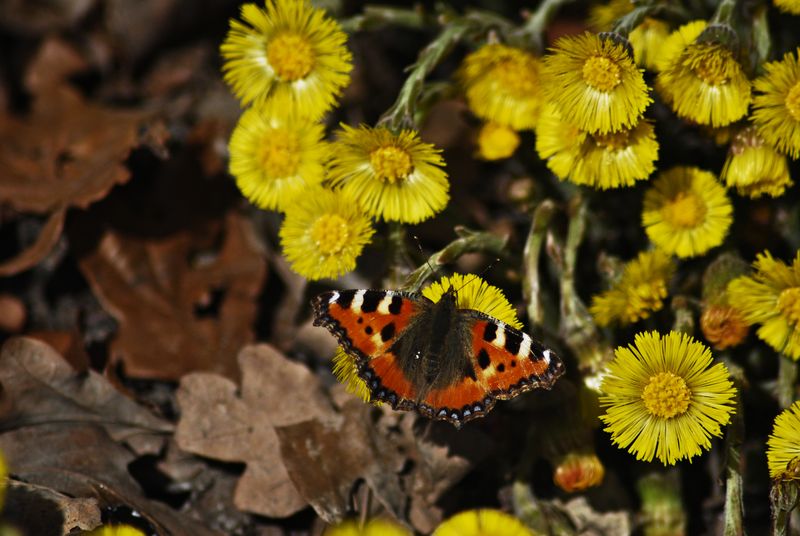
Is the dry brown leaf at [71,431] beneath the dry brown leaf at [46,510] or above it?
above

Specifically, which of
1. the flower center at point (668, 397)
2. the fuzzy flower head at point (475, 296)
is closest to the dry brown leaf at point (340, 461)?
the fuzzy flower head at point (475, 296)

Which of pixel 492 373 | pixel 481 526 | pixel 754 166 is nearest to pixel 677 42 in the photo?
pixel 754 166

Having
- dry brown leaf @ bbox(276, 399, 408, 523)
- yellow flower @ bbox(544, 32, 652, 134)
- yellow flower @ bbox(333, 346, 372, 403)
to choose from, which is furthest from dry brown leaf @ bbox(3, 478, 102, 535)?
yellow flower @ bbox(544, 32, 652, 134)

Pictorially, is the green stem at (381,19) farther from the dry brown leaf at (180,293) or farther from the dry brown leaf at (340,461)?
the dry brown leaf at (340,461)

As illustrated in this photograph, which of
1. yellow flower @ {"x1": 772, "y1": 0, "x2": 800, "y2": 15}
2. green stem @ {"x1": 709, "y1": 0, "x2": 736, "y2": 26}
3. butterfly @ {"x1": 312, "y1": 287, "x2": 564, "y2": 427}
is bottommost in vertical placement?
butterfly @ {"x1": 312, "y1": 287, "x2": 564, "y2": 427}

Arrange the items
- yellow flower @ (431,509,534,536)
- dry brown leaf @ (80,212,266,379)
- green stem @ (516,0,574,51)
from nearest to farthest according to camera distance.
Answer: yellow flower @ (431,509,534,536), green stem @ (516,0,574,51), dry brown leaf @ (80,212,266,379)

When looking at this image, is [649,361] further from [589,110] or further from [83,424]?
[83,424]

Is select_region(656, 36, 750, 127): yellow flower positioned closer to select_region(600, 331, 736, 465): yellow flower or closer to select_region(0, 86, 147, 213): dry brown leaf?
select_region(600, 331, 736, 465): yellow flower
